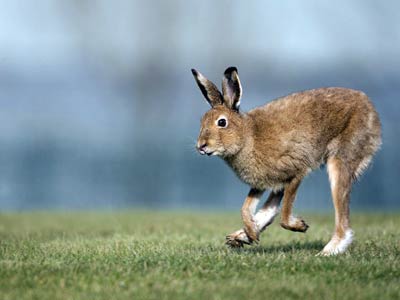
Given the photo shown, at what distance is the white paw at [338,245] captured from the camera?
9664 millimetres

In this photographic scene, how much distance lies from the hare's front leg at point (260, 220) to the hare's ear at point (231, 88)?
1.27m

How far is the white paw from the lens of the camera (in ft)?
31.7

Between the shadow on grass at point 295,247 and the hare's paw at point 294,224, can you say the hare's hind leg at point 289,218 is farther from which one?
the shadow on grass at point 295,247

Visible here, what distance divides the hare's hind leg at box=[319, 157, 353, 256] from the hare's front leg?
76 cm

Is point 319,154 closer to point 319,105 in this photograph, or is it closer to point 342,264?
point 319,105

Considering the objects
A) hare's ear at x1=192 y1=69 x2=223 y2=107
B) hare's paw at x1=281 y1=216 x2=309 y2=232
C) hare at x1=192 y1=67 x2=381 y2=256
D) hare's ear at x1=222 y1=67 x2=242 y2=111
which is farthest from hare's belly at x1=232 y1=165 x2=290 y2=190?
hare's ear at x1=192 y1=69 x2=223 y2=107

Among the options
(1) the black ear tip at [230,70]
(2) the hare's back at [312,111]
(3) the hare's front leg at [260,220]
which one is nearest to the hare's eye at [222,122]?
(2) the hare's back at [312,111]

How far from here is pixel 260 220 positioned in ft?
33.0

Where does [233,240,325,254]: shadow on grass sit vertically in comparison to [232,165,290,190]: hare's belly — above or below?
below

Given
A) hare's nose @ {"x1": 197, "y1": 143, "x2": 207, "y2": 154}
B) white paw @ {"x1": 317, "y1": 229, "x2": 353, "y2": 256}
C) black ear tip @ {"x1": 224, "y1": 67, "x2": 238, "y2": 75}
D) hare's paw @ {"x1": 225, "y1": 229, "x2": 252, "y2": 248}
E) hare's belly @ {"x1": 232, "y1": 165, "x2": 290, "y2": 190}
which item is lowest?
hare's paw @ {"x1": 225, "y1": 229, "x2": 252, "y2": 248}

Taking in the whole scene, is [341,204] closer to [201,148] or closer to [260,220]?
[260,220]

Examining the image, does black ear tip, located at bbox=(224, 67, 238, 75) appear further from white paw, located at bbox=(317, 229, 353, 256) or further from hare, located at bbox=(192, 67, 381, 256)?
white paw, located at bbox=(317, 229, 353, 256)

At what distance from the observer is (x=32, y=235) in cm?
1367

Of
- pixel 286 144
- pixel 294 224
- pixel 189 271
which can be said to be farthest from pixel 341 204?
pixel 189 271
